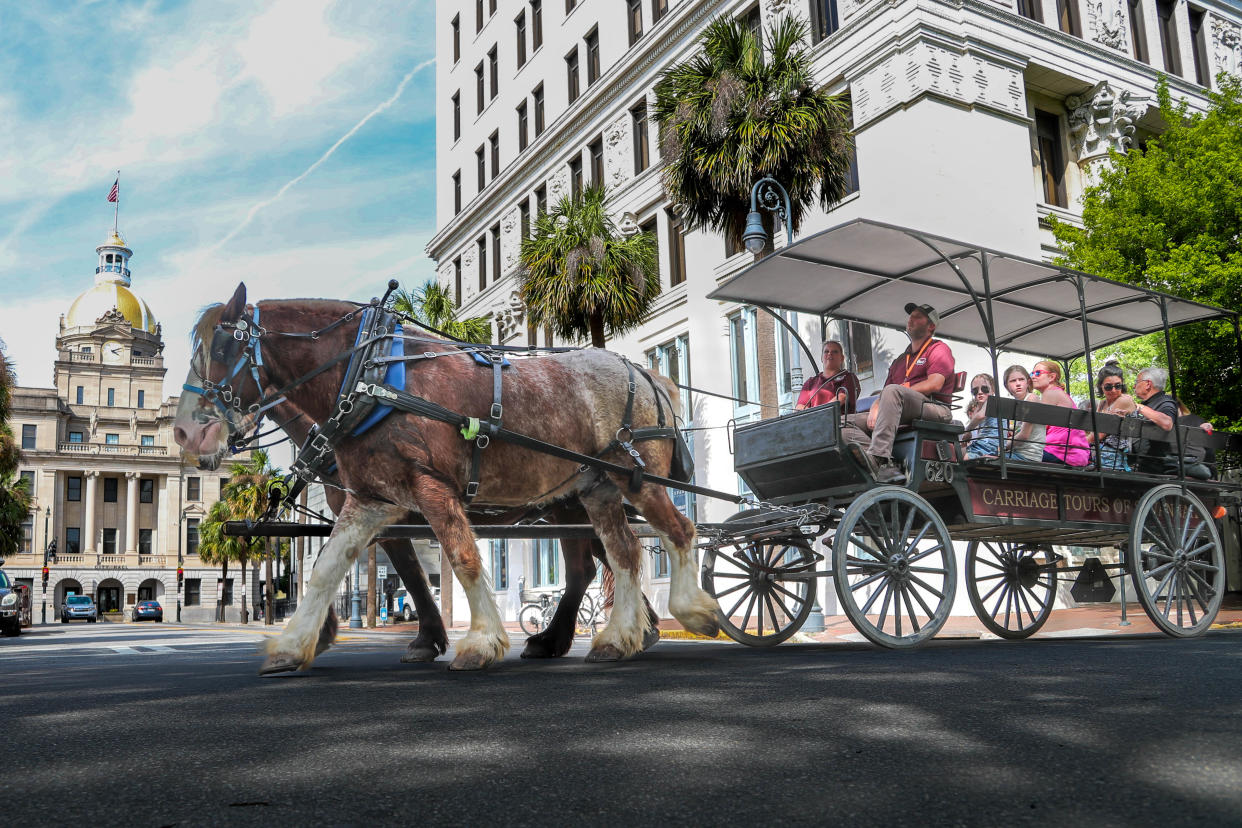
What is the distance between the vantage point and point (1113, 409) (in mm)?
9797

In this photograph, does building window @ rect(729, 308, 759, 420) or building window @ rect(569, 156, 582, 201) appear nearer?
building window @ rect(729, 308, 759, 420)

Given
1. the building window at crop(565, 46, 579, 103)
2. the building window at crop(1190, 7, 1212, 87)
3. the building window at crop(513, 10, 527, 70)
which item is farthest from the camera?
the building window at crop(513, 10, 527, 70)

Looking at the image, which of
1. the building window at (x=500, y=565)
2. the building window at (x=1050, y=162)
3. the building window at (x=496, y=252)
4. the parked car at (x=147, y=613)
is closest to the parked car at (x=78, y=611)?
the parked car at (x=147, y=613)

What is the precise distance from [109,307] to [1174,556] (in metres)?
122

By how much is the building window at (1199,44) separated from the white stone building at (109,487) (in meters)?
82.5

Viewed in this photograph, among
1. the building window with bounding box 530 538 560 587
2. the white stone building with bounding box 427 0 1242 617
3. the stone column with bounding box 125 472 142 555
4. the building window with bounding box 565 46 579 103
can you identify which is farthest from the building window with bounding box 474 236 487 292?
the stone column with bounding box 125 472 142 555

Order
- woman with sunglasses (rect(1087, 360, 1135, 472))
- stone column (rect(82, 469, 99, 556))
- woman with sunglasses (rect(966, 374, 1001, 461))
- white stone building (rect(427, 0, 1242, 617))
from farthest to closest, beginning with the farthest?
stone column (rect(82, 469, 99, 556)) < white stone building (rect(427, 0, 1242, 617)) < woman with sunglasses (rect(1087, 360, 1135, 472)) < woman with sunglasses (rect(966, 374, 1001, 461))

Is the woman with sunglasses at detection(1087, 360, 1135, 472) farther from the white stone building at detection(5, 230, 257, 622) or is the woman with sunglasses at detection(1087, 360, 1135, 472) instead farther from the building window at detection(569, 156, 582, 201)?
the white stone building at detection(5, 230, 257, 622)

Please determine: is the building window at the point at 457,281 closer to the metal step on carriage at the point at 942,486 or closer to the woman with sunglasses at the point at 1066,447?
the metal step on carriage at the point at 942,486

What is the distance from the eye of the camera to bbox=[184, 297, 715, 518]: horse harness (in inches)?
249

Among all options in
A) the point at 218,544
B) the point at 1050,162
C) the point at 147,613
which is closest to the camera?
the point at 1050,162

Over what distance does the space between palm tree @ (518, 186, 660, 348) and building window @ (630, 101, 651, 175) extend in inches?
292

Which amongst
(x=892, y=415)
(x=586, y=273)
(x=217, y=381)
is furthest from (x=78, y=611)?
(x=892, y=415)

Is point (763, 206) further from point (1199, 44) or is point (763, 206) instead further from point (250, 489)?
point (250, 489)
